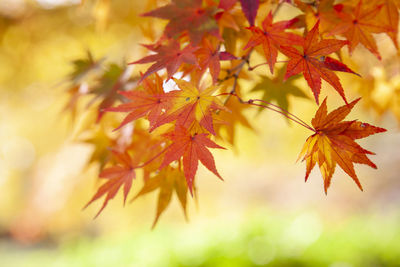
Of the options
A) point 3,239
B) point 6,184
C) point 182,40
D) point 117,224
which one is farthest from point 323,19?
point 3,239

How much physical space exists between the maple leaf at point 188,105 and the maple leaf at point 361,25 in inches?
12.7

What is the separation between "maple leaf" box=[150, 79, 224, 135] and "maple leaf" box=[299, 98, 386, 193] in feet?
0.53

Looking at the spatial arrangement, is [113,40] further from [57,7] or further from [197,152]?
[197,152]

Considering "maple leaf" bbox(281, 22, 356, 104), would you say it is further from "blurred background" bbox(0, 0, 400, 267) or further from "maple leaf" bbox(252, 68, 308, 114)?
"blurred background" bbox(0, 0, 400, 267)

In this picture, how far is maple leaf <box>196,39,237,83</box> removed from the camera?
580 mm

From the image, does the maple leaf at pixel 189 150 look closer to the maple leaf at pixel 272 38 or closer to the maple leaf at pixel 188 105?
the maple leaf at pixel 188 105

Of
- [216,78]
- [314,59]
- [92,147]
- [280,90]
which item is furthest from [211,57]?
[92,147]

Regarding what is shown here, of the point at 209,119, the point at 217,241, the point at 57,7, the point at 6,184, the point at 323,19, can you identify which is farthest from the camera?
the point at 6,184

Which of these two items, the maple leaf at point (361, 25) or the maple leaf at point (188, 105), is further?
the maple leaf at point (361, 25)

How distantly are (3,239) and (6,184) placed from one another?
4.85 metres

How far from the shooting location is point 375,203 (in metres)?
5.77

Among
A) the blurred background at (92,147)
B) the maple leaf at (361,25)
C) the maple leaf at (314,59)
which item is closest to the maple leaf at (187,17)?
the maple leaf at (314,59)

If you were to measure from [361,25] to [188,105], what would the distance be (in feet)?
1.31

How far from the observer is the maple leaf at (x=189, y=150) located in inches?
20.5
